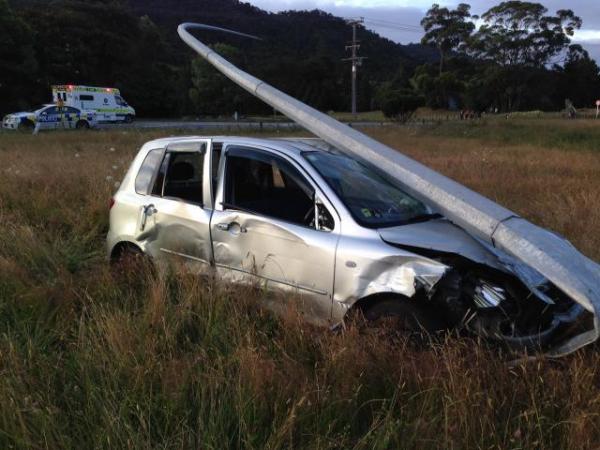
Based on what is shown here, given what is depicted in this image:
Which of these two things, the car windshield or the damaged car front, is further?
the car windshield

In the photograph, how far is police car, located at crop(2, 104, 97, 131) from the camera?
1204 inches

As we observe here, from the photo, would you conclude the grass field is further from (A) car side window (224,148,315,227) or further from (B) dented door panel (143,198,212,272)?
(A) car side window (224,148,315,227)

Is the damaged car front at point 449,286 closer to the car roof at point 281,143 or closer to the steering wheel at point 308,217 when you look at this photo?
the steering wheel at point 308,217

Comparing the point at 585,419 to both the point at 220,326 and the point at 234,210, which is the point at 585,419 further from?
the point at 234,210

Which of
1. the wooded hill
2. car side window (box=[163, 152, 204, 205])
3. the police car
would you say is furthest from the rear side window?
the wooded hill

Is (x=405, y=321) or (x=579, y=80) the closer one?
(x=405, y=321)

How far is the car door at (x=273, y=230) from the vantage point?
156 inches

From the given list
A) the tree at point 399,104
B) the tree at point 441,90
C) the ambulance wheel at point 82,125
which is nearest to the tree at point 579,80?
the tree at point 441,90

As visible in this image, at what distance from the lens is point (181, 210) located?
487 centimetres

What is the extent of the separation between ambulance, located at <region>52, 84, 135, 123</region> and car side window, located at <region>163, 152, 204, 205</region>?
33.6 meters

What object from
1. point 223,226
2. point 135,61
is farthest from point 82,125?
point 223,226

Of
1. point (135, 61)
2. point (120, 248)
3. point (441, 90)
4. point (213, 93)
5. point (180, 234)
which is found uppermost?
point (135, 61)

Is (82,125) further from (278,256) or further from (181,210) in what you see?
(278,256)

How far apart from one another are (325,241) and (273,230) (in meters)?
0.47
